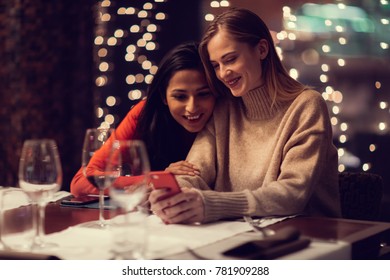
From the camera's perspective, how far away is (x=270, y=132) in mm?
A: 2381

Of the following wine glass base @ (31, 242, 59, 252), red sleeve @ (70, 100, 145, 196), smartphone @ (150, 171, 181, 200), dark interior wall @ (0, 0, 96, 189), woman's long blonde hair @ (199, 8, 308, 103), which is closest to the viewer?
wine glass base @ (31, 242, 59, 252)

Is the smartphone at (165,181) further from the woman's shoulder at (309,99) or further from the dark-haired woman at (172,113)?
the woman's shoulder at (309,99)

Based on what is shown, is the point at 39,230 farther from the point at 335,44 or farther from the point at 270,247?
the point at 335,44

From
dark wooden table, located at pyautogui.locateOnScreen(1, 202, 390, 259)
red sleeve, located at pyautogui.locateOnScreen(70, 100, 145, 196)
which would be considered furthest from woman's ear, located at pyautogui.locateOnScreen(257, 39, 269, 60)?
dark wooden table, located at pyautogui.locateOnScreen(1, 202, 390, 259)

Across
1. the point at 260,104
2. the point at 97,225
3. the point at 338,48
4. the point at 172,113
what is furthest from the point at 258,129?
the point at 338,48

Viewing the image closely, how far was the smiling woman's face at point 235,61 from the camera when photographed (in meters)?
2.39

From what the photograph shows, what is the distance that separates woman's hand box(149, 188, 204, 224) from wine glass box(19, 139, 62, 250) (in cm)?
34

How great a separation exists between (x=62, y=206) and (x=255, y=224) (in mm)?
728

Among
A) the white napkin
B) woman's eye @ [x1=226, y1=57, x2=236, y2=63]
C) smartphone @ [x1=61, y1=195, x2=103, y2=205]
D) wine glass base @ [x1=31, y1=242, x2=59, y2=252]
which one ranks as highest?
woman's eye @ [x1=226, y1=57, x2=236, y2=63]

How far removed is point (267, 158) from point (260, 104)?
0.73 ft

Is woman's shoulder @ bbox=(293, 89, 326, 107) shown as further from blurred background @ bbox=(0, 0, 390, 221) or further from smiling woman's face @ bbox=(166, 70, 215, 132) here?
blurred background @ bbox=(0, 0, 390, 221)

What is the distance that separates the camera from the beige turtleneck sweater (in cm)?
199
